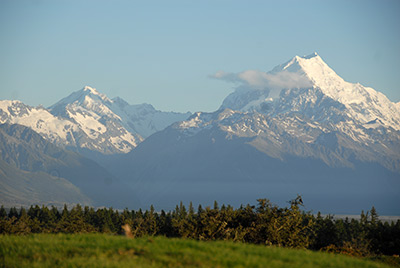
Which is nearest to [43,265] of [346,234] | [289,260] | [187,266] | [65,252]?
[65,252]

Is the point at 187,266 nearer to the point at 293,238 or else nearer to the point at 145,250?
the point at 145,250

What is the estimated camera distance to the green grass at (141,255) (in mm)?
32062

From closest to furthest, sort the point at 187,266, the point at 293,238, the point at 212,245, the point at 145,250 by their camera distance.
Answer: the point at 187,266 → the point at 145,250 → the point at 212,245 → the point at 293,238


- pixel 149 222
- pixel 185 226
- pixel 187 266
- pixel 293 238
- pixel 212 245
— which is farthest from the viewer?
pixel 149 222

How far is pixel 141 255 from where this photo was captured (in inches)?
1318

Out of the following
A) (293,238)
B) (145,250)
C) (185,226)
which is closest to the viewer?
(145,250)

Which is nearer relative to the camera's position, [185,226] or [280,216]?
[280,216]

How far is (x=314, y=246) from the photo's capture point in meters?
163

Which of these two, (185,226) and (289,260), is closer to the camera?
(289,260)

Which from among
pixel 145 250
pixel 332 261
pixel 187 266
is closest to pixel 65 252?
pixel 145 250

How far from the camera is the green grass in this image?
32062 mm

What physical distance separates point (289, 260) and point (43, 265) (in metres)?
14.2

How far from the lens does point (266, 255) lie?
35.4 metres

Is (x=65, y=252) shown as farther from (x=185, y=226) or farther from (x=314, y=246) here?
(x=314, y=246)
